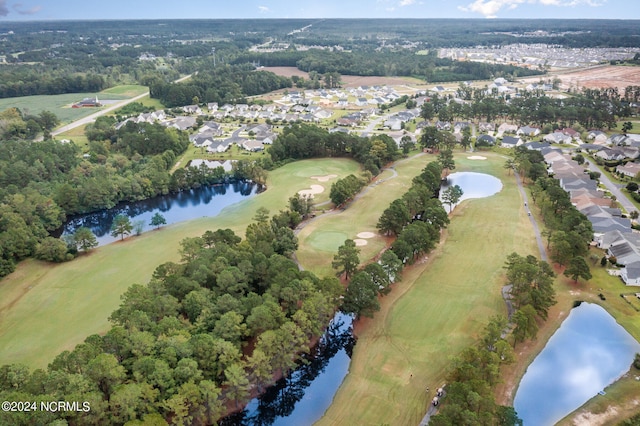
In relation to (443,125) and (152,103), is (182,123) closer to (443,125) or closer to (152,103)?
(152,103)

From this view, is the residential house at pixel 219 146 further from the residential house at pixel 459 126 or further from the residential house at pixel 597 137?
the residential house at pixel 597 137

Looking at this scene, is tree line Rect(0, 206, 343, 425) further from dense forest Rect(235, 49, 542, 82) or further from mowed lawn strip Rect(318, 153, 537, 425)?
dense forest Rect(235, 49, 542, 82)

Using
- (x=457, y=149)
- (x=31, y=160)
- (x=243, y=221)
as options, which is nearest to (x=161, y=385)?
(x=243, y=221)

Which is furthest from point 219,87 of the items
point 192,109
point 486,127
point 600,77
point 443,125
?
point 600,77

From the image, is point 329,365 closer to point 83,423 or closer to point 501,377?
point 501,377

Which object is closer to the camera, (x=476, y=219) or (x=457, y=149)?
(x=476, y=219)

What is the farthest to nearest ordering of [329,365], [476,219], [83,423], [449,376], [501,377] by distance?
[476,219] → [329,365] → [501,377] → [449,376] → [83,423]
